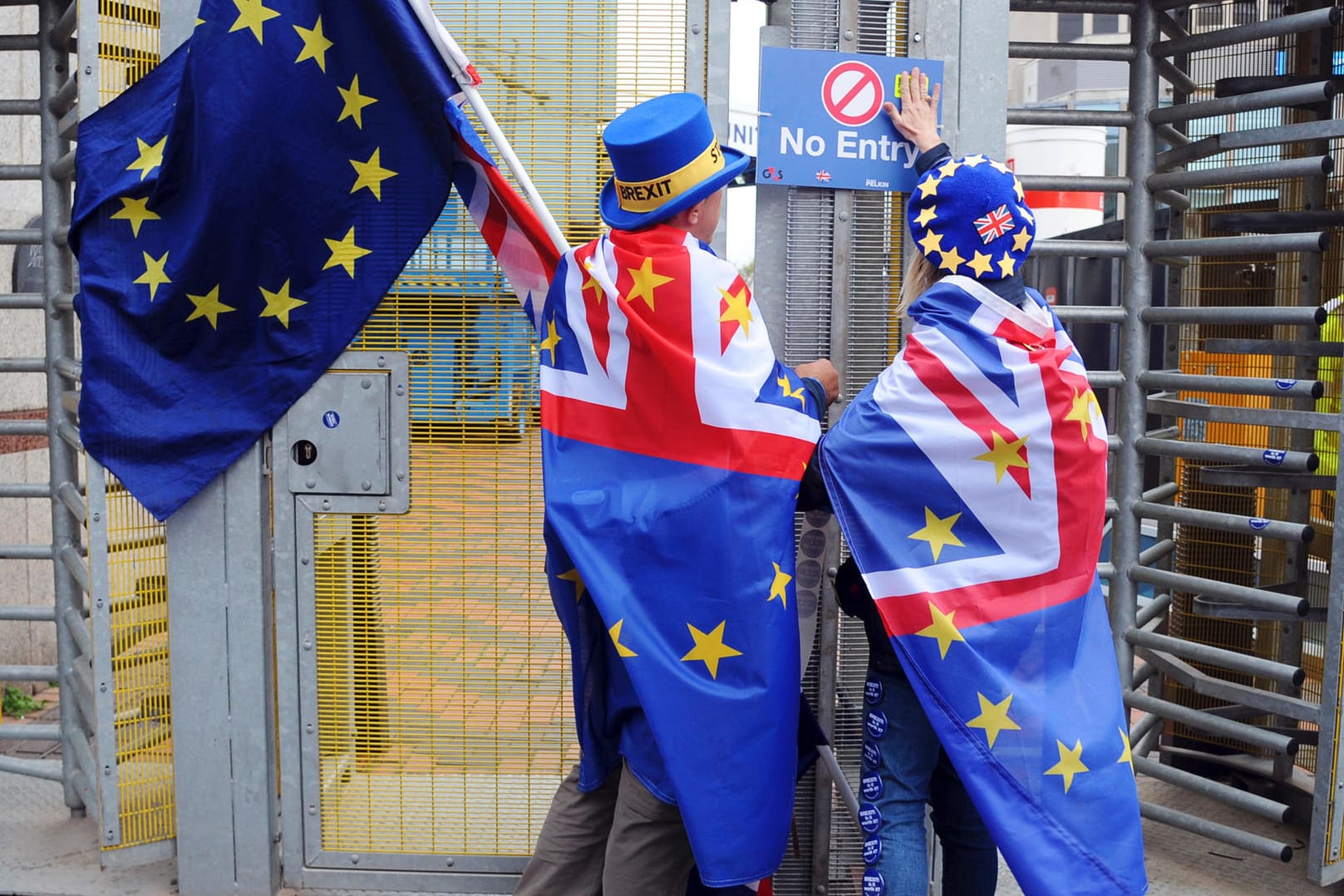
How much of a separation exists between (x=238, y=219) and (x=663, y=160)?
1.39 metres

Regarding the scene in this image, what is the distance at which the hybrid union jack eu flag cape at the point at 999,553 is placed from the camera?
2.93 meters

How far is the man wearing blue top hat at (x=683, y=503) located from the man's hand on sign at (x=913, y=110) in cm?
71

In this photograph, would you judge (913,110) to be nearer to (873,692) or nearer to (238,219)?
(873,692)

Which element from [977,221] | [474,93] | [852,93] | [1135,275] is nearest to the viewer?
[977,221]

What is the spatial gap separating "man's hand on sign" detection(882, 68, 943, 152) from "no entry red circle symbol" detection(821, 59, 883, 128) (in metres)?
0.04

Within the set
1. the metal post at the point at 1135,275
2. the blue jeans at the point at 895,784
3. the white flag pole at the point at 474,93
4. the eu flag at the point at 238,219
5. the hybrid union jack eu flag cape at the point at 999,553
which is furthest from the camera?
the metal post at the point at 1135,275

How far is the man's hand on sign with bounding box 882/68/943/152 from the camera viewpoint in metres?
3.60

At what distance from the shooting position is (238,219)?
3631 mm

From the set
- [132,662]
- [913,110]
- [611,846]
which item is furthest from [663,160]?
[132,662]

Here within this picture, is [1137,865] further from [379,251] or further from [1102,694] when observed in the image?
[379,251]

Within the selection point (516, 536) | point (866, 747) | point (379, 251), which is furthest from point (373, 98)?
point (866, 747)

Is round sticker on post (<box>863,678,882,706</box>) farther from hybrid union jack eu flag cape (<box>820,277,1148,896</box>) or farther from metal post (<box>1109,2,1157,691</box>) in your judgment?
metal post (<box>1109,2,1157,691</box>)

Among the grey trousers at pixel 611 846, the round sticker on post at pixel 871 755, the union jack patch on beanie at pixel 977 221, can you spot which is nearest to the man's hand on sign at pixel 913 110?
the union jack patch on beanie at pixel 977 221

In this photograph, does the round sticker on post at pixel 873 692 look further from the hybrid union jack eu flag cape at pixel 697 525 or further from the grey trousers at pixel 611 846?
the grey trousers at pixel 611 846
